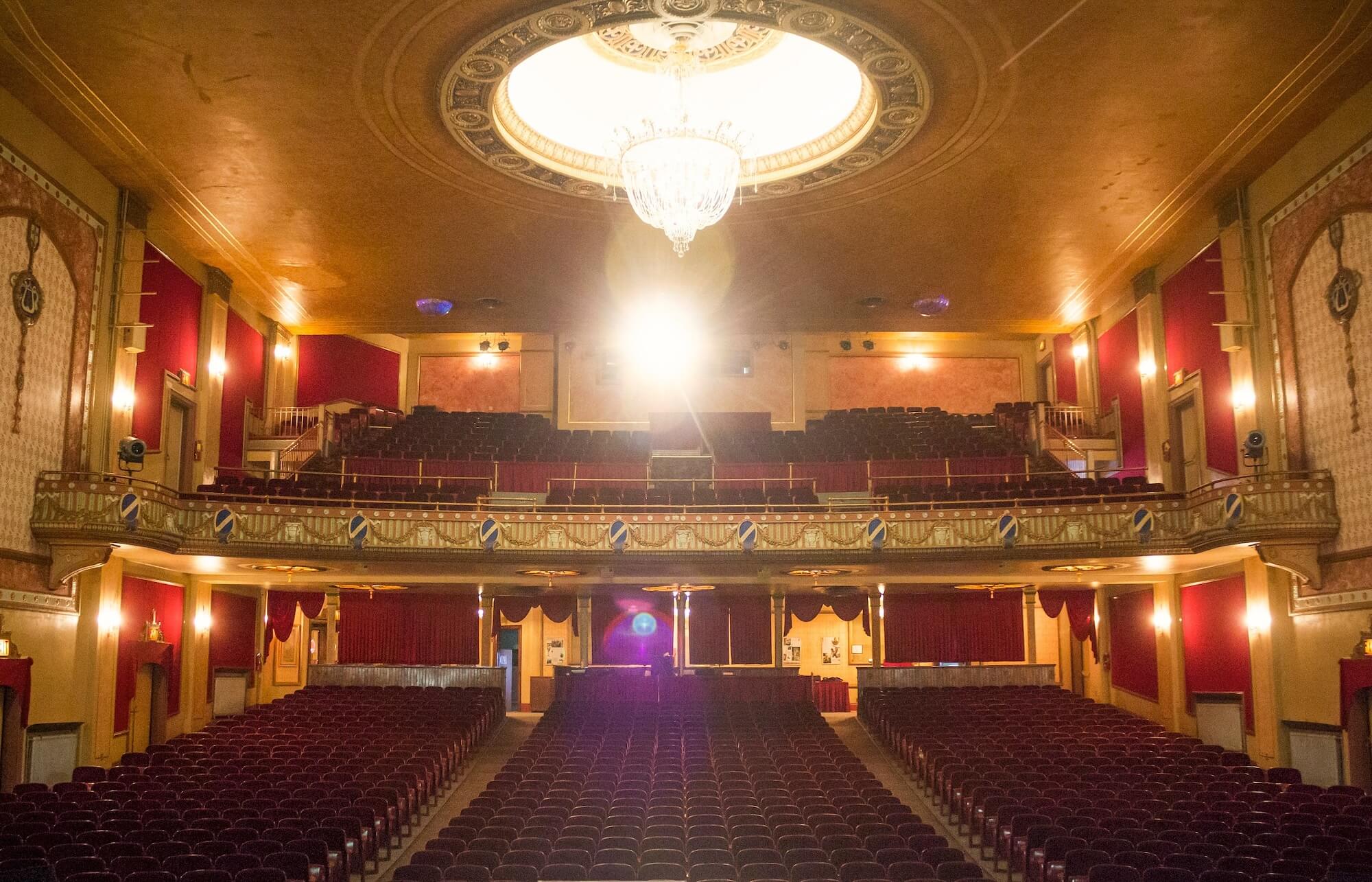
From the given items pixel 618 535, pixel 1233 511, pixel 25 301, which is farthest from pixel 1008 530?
pixel 25 301

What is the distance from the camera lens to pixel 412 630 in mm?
20625

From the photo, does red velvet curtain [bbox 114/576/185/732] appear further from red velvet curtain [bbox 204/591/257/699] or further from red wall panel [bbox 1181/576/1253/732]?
red wall panel [bbox 1181/576/1253/732]

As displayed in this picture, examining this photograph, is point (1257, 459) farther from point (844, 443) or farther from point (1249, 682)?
point (844, 443)

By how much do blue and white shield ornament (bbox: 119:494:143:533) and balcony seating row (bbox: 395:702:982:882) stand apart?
5.57m

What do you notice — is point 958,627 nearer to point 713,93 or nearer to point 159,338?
point 713,93

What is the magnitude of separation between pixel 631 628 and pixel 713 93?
1086 centimetres

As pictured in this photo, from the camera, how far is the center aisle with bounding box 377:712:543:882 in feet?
36.4

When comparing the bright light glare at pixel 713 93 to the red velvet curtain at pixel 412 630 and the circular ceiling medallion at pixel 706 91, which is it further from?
the red velvet curtain at pixel 412 630

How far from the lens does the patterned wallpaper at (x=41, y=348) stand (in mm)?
12305

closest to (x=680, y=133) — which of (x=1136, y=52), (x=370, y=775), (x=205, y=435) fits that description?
(x=1136, y=52)

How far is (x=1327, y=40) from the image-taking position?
11320 millimetres

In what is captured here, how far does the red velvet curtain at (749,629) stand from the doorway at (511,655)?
5.33 m

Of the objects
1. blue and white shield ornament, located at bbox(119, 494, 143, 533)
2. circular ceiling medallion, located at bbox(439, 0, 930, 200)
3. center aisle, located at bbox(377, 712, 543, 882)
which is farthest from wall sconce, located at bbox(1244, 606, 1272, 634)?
blue and white shield ornament, located at bbox(119, 494, 143, 533)

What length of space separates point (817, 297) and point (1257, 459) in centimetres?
818
